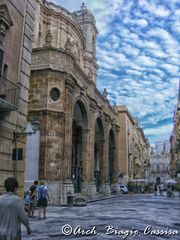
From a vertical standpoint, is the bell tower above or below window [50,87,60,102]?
above

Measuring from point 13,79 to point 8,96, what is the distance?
2.72 ft

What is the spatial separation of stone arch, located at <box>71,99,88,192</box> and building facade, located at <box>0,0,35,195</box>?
12796mm

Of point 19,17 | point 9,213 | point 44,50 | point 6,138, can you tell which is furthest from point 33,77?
point 9,213

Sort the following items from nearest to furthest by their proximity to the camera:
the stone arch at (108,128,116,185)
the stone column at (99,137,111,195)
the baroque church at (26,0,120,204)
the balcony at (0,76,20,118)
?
the balcony at (0,76,20,118) → the baroque church at (26,0,120,204) → the stone column at (99,137,111,195) → the stone arch at (108,128,116,185)

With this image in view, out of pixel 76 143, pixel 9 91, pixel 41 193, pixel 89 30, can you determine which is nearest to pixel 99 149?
pixel 76 143

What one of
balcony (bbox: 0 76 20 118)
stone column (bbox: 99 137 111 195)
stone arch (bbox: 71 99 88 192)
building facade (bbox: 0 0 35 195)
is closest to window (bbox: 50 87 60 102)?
stone arch (bbox: 71 99 88 192)

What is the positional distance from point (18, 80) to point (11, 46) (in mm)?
1232

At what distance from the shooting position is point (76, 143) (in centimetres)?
2734

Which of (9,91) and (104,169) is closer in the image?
(9,91)

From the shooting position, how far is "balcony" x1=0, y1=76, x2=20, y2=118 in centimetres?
947

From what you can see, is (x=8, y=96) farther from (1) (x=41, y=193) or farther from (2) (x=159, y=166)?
(2) (x=159, y=166)

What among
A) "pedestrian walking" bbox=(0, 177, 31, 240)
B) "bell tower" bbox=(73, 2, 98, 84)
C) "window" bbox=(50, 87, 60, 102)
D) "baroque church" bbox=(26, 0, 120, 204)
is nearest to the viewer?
"pedestrian walking" bbox=(0, 177, 31, 240)

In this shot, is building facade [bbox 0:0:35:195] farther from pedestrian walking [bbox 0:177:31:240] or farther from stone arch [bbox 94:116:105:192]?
stone arch [bbox 94:116:105:192]

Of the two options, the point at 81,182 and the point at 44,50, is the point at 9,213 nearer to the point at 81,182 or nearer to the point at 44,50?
the point at 44,50
